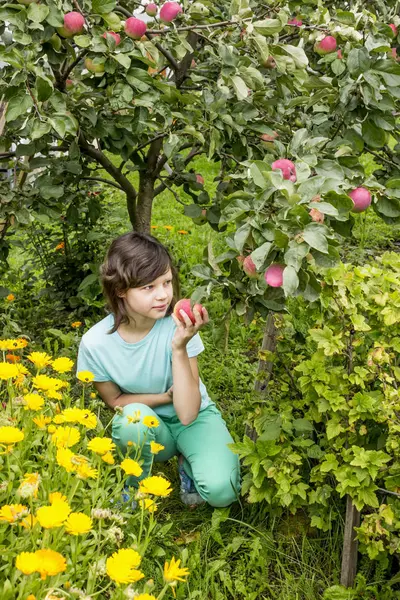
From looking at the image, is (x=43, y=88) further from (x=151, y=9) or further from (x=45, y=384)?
(x=45, y=384)

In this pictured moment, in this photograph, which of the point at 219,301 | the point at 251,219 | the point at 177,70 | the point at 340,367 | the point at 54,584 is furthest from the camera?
the point at 219,301

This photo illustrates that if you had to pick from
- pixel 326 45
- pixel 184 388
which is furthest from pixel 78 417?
pixel 326 45

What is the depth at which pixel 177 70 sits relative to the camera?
2.40 metres

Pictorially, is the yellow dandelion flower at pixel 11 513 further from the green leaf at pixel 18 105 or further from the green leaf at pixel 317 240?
the green leaf at pixel 18 105

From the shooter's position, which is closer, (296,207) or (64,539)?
(296,207)

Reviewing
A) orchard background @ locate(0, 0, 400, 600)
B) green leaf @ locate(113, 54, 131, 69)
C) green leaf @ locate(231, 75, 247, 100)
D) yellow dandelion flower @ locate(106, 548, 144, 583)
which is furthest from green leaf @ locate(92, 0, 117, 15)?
yellow dandelion flower @ locate(106, 548, 144, 583)

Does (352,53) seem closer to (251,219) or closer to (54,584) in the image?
(251,219)

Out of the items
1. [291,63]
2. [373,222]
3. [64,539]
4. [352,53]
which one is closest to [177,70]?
[291,63]

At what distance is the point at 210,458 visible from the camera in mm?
2043

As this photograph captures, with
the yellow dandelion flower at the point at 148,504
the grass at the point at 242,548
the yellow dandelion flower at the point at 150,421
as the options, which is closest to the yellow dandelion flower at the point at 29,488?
the yellow dandelion flower at the point at 148,504

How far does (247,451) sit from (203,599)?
1.31 ft

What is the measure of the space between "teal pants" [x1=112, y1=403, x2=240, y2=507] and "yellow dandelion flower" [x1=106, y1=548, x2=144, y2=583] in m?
0.73

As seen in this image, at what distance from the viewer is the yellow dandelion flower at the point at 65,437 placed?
1459 mm

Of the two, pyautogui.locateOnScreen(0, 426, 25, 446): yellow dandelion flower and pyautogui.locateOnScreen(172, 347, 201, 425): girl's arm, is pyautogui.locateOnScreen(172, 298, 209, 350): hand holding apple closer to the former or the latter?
pyautogui.locateOnScreen(172, 347, 201, 425): girl's arm
